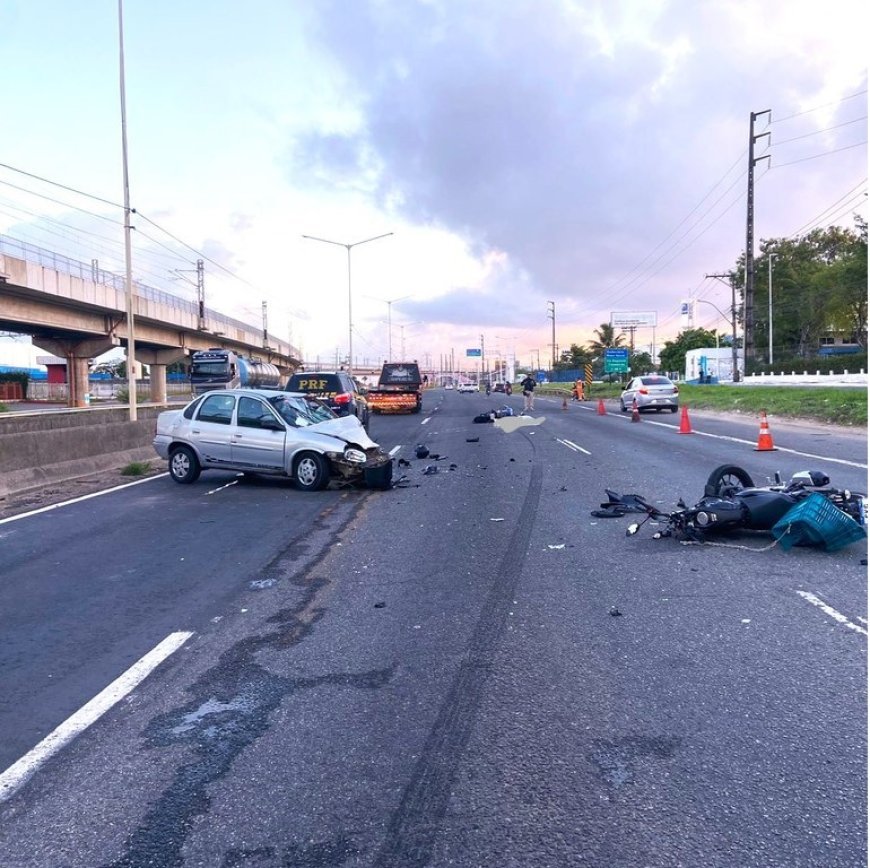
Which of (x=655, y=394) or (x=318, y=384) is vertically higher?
(x=318, y=384)

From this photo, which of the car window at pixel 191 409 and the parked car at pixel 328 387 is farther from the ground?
the parked car at pixel 328 387

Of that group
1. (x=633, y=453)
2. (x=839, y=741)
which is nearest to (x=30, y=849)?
(x=839, y=741)

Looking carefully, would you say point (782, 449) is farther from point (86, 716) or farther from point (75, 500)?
point (86, 716)

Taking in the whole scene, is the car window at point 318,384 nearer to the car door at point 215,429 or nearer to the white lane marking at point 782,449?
the white lane marking at point 782,449

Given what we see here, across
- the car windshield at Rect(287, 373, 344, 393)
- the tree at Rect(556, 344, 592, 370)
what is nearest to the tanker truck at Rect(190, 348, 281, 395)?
the car windshield at Rect(287, 373, 344, 393)

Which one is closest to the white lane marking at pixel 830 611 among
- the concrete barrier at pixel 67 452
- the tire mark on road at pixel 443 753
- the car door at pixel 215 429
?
the tire mark on road at pixel 443 753

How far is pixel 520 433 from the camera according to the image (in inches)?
1046

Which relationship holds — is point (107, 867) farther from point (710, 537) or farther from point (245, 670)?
point (710, 537)

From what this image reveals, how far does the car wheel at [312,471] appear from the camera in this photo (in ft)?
47.0

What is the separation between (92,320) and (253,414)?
112ft

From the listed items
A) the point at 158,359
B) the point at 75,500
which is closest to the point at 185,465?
the point at 75,500

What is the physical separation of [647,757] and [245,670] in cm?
267

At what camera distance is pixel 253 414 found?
1489 centimetres

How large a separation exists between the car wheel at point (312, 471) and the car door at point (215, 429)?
4.79 feet
